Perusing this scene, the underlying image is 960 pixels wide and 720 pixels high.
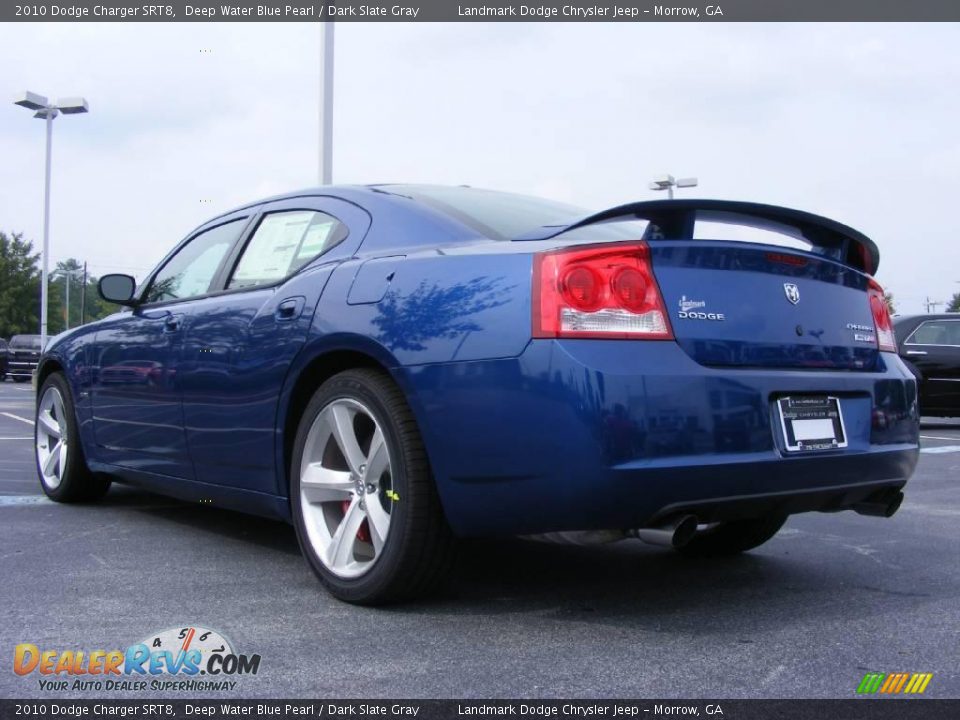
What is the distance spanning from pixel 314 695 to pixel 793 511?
1578 millimetres

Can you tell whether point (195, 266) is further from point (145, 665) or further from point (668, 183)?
point (668, 183)

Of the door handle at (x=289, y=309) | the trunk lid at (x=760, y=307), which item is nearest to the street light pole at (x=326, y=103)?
the door handle at (x=289, y=309)

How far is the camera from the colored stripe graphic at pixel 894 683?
2.58m

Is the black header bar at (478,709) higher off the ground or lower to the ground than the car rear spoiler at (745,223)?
lower

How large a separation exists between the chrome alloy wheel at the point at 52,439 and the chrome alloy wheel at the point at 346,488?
2.45 m

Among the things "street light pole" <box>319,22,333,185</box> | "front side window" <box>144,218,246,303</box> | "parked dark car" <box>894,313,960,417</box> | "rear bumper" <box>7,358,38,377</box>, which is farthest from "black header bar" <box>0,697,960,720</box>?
"rear bumper" <box>7,358,38,377</box>

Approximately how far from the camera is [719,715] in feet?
7.84

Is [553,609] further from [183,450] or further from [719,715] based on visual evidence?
[183,450]

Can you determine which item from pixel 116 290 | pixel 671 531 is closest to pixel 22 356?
pixel 116 290

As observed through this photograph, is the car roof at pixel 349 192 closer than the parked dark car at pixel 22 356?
Yes

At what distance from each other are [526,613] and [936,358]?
422 inches

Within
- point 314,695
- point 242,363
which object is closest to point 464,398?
point 314,695

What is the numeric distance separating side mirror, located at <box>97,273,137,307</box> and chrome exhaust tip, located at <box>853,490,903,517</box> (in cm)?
338

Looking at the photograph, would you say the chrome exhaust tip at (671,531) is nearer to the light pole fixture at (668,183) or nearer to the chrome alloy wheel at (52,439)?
the chrome alloy wheel at (52,439)
